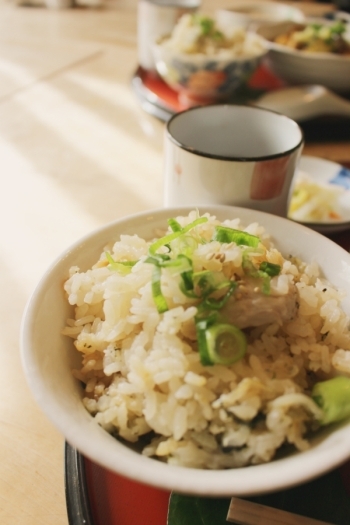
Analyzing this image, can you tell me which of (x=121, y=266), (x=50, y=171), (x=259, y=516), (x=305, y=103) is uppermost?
(x=121, y=266)

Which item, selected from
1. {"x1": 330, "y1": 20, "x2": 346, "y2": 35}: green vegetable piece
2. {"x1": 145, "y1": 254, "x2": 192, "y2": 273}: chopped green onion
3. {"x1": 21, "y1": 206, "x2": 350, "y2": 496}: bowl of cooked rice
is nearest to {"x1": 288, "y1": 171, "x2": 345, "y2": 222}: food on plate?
{"x1": 21, "y1": 206, "x2": 350, "y2": 496}: bowl of cooked rice

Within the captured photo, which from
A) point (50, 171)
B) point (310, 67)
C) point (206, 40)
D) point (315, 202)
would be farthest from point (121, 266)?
point (310, 67)

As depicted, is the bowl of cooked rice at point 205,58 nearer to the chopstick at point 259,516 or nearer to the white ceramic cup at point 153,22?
the white ceramic cup at point 153,22

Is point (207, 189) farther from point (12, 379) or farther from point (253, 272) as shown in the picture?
point (12, 379)

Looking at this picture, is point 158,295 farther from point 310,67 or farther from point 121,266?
point 310,67

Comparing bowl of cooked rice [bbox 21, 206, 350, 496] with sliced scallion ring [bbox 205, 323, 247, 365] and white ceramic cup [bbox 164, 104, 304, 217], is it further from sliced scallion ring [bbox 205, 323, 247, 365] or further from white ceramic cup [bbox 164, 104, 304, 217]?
white ceramic cup [bbox 164, 104, 304, 217]

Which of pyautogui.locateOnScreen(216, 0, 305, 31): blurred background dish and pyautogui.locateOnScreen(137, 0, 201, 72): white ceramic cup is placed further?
pyautogui.locateOnScreen(216, 0, 305, 31): blurred background dish
